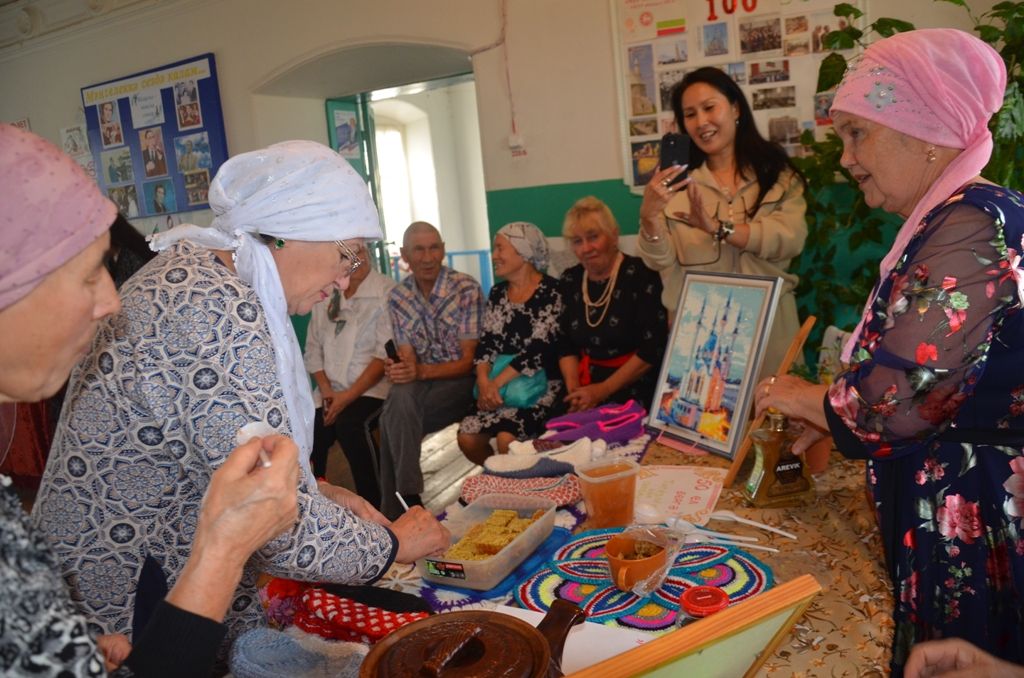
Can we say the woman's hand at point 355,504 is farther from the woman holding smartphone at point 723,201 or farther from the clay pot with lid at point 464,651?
the woman holding smartphone at point 723,201

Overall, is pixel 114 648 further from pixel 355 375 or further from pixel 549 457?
pixel 355 375

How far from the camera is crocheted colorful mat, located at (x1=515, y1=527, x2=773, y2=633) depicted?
134 centimetres

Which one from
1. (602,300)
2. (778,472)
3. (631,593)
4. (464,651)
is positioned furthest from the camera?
(602,300)

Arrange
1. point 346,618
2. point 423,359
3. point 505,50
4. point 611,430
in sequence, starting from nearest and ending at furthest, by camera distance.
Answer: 1. point 346,618
2. point 611,430
3. point 423,359
4. point 505,50

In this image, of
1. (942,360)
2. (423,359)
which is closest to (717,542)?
(942,360)

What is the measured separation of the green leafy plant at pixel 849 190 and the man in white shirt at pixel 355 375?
2057 millimetres

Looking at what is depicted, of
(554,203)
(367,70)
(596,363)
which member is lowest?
(596,363)

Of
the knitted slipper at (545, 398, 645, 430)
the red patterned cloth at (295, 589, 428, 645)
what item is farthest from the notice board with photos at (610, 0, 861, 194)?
the red patterned cloth at (295, 589, 428, 645)

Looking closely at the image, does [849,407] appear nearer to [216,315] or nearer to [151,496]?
[216,315]

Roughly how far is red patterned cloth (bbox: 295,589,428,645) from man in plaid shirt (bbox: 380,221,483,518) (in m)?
2.68

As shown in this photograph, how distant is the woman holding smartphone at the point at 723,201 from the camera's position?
8.78 feet

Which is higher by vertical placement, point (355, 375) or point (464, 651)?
point (464, 651)

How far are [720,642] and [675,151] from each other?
2.15 meters

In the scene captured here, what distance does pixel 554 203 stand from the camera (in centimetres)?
445
